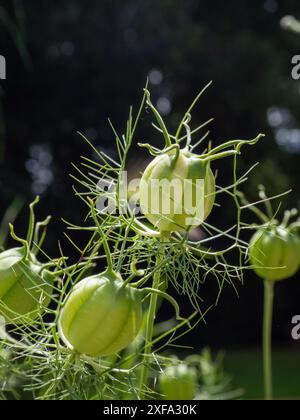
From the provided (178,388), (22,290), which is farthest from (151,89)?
(22,290)

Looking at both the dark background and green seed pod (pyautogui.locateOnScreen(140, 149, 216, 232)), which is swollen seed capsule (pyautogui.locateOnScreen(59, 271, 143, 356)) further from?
the dark background

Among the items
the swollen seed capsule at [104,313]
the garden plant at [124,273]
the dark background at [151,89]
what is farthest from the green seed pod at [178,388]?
the dark background at [151,89]

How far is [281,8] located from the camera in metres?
8.72

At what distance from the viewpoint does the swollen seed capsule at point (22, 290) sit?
450 mm

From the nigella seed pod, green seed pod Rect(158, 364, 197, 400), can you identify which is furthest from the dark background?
the nigella seed pod

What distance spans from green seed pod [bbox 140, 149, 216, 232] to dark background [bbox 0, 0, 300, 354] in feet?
20.5

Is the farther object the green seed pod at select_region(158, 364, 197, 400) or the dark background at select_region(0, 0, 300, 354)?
the dark background at select_region(0, 0, 300, 354)

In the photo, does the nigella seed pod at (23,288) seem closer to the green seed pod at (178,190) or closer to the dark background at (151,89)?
the green seed pod at (178,190)

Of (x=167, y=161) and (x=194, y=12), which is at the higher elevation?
(x=194, y=12)

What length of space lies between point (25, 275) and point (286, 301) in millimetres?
7719

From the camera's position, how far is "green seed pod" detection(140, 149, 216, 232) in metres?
0.40
